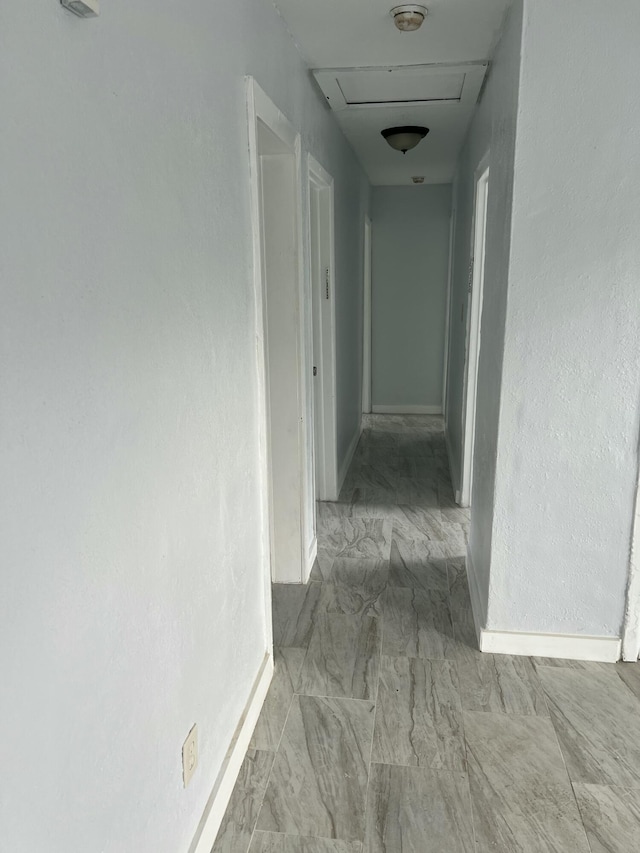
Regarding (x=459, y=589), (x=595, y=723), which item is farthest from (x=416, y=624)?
(x=595, y=723)

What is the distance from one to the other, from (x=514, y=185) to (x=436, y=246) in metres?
4.57

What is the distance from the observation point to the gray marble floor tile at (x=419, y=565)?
320 centimetres

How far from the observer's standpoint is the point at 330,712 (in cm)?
227

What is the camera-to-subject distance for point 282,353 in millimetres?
2879

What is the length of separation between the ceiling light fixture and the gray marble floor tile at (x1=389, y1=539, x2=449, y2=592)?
2.33m

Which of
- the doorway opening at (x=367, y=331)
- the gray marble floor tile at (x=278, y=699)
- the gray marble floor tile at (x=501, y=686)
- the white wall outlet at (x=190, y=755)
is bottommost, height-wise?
the gray marble floor tile at (x=278, y=699)

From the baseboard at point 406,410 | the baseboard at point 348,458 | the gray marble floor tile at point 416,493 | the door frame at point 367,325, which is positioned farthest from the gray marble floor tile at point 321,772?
the baseboard at point 406,410

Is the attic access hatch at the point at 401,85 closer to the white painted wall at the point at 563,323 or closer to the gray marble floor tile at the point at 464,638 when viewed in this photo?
the white painted wall at the point at 563,323

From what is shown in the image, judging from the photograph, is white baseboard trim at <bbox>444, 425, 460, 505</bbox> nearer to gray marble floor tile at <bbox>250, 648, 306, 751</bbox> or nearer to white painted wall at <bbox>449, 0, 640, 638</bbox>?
white painted wall at <bbox>449, 0, 640, 638</bbox>

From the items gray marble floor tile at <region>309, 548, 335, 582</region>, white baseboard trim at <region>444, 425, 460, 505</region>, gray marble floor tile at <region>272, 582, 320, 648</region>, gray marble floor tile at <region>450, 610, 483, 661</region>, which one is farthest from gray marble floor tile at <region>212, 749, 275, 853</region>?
white baseboard trim at <region>444, 425, 460, 505</region>

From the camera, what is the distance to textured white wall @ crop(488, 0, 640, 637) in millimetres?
2137

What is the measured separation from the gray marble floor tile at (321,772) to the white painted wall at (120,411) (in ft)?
0.77

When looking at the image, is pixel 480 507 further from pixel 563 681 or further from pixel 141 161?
pixel 141 161

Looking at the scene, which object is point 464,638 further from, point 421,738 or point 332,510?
point 332,510
